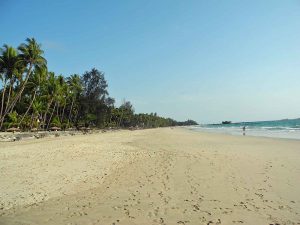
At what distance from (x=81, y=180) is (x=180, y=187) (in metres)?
3.21

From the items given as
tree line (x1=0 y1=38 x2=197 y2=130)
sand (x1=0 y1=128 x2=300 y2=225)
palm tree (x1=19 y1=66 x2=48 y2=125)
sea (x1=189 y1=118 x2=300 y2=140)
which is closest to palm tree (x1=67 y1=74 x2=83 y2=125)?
tree line (x1=0 y1=38 x2=197 y2=130)

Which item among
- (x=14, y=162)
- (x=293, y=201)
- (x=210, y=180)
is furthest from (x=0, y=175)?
(x=293, y=201)

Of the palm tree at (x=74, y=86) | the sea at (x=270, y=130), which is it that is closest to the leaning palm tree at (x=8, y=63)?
the palm tree at (x=74, y=86)

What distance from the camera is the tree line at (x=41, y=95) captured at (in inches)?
1603

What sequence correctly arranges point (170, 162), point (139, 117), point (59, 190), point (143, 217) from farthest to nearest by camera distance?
point (139, 117) < point (170, 162) < point (59, 190) < point (143, 217)

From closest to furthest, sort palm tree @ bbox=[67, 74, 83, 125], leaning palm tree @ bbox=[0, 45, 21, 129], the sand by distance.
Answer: the sand → leaning palm tree @ bbox=[0, 45, 21, 129] → palm tree @ bbox=[67, 74, 83, 125]

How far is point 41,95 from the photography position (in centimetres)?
5406

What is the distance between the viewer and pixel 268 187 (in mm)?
8562

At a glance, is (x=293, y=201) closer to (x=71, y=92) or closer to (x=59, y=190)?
(x=59, y=190)

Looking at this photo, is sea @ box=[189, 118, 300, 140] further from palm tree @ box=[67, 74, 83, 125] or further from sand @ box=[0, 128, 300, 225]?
palm tree @ box=[67, 74, 83, 125]

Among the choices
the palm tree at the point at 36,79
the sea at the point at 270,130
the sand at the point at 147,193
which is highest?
the palm tree at the point at 36,79

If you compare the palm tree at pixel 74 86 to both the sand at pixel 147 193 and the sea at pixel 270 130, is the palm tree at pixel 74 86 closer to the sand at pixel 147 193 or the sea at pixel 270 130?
the sea at pixel 270 130

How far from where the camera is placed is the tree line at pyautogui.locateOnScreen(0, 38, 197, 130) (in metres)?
40.7

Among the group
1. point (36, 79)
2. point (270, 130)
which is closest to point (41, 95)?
point (36, 79)
